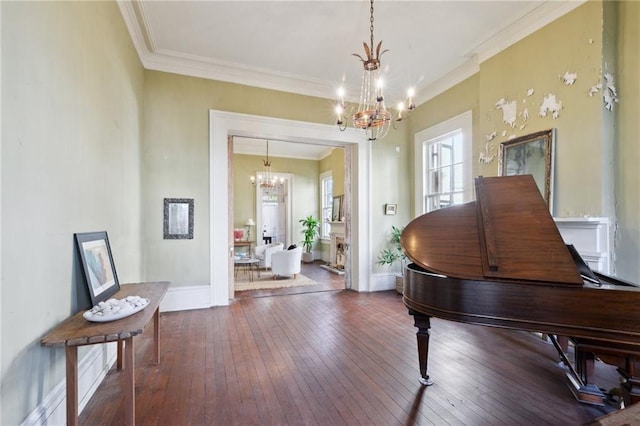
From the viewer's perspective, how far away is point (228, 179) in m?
4.74

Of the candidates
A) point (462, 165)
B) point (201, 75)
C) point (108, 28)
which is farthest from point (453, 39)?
point (108, 28)

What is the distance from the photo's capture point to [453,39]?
12.8ft

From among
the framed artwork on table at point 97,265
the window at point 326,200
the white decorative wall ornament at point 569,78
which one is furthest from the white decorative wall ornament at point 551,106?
the window at point 326,200

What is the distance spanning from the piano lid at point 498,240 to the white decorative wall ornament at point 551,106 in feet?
6.15

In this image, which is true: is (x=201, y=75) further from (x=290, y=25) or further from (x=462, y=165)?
(x=462, y=165)

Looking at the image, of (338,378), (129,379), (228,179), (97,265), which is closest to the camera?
(129,379)

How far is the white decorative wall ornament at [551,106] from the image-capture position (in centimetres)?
321

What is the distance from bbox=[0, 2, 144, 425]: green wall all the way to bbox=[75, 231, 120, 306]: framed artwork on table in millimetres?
58

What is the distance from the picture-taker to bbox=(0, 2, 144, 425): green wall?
53.1 inches

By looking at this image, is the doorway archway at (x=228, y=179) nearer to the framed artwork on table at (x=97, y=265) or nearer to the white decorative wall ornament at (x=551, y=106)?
the framed artwork on table at (x=97, y=265)

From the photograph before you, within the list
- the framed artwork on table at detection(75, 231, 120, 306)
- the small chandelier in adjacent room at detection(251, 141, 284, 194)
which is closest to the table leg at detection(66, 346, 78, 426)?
the framed artwork on table at detection(75, 231, 120, 306)

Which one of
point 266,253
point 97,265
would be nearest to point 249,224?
point 266,253

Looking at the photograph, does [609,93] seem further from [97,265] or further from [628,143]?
[97,265]

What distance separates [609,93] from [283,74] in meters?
4.06
